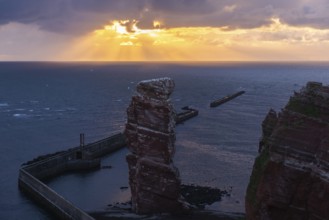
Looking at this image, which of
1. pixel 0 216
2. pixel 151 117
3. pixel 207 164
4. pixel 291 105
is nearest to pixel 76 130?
pixel 207 164

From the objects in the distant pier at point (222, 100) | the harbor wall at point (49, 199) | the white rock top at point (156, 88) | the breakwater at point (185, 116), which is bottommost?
the harbor wall at point (49, 199)

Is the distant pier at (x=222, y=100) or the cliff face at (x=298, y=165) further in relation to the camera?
the distant pier at (x=222, y=100)

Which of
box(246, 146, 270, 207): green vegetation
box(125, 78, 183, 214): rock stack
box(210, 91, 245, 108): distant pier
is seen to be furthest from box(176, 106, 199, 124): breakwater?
box(246, 146, 270, 207): green vegetation

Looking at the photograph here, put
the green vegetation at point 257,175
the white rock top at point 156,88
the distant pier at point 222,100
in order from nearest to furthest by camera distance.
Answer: the green vegetation at point 257,175 < the white rock top at point 156,88 < the distant pier at point 222,100

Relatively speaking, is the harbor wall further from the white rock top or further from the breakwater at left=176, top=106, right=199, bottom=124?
the breakwater at left=176, top=106, right=199, bottom=124

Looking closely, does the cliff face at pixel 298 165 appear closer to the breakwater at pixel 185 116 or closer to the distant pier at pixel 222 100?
the breakwater at pixel 185 116

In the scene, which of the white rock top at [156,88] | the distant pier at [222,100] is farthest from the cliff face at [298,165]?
the distant pier at [222,100]
